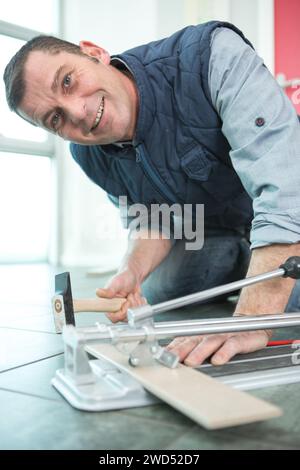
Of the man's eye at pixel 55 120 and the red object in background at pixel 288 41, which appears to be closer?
the man's eye at pixel 55 120

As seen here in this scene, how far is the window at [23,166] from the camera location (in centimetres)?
334

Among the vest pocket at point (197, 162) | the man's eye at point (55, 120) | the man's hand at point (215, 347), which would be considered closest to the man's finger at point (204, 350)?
the man's hand at point (215, 347)

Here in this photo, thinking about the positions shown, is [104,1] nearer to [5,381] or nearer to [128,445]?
[5,381]

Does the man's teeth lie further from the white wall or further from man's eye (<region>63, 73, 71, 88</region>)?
the white wall

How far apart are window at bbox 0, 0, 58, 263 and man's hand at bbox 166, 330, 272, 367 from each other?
279 cm

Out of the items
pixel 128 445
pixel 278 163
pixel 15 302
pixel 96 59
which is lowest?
pixel 15 302

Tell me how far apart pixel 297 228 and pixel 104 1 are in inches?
109

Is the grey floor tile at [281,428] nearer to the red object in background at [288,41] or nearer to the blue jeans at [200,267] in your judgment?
Answer: the blue jeans at [200,267]

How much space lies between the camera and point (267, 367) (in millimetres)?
765

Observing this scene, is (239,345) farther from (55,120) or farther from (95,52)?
(95,52)

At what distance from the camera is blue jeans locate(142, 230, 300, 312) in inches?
61.7

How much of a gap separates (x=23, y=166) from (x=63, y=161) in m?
0.28

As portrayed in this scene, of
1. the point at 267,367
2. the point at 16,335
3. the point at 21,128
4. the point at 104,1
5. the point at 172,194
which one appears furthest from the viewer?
the point at 21,128

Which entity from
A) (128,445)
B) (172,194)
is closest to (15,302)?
(172,194)
